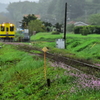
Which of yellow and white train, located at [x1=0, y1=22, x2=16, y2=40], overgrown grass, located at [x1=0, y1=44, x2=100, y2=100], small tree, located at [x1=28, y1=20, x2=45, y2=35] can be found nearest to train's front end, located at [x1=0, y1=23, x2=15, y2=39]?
yellow and white train, located at [x1=0, y1=22, x2=16, y2=40]

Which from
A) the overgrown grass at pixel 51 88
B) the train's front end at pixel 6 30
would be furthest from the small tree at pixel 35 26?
the overgrown grass at pixel 51 88

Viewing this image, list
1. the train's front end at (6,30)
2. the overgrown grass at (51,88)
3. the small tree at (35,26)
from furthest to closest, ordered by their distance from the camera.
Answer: the small tree at (35,26) < the train's front end at (6,30) < the overgrown grass at (51,88)

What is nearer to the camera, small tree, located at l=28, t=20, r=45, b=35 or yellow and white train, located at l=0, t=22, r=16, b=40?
yellow and white train, located at l=0, t=22, r=16, b=40

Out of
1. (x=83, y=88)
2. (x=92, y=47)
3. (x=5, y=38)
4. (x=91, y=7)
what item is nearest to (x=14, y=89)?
(x=83, y=88)

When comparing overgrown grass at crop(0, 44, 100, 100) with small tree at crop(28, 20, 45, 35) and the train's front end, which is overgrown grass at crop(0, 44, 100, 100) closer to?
the train's front end

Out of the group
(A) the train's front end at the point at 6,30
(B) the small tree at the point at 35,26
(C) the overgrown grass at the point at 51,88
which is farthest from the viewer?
(B) the small tree at the point at 35,26

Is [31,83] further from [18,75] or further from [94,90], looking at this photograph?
[94,90]

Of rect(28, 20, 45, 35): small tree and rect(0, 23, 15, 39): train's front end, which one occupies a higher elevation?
rect(28, 20, 45, 35): small tree

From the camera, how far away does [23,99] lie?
23.7ft

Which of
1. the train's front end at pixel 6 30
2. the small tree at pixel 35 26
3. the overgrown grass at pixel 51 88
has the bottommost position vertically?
the overgrown grass at pixel 51 88

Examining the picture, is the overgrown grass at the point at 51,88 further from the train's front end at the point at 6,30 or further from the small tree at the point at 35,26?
the small tree at the point at 35,26

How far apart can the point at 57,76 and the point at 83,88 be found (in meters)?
1.99

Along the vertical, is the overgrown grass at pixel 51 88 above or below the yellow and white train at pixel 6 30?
below

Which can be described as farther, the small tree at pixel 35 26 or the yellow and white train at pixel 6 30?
the small tree at pixel 35 26
